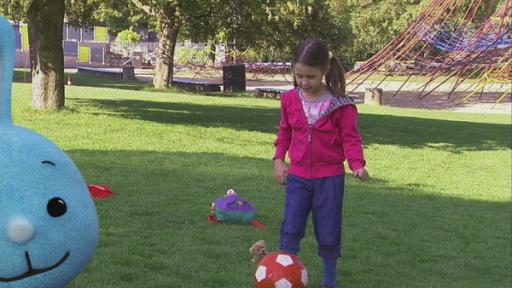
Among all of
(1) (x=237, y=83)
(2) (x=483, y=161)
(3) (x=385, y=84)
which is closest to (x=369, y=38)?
(3) (x=385, y=84)

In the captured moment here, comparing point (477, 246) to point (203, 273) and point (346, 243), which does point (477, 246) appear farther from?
point (203, 273)

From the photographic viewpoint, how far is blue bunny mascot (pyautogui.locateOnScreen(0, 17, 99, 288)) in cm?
290

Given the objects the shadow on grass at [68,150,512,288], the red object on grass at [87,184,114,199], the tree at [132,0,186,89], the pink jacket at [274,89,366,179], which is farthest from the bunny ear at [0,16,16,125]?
the tree at [132,0,186,89]

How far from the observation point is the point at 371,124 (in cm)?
1781

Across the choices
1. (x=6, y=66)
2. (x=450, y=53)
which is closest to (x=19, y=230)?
(x=6, y=66)

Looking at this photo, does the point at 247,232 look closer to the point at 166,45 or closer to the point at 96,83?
the point at 166,45

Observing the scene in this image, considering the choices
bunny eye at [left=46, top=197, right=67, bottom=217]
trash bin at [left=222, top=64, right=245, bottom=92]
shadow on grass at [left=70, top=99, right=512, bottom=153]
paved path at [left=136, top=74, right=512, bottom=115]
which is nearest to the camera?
bunny eye at [left=46, top=197, right=67, bottom=217]

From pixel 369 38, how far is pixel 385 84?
9957mm

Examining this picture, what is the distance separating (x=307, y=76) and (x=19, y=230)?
83.5 inches

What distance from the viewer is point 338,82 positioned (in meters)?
4.51

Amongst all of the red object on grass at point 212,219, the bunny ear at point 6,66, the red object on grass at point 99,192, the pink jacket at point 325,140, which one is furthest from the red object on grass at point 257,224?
the bunny ear at point 6,66

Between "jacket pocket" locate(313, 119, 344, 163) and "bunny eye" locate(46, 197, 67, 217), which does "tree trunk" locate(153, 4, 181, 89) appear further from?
"bunny eye" locate(46, 197, 67, 217)

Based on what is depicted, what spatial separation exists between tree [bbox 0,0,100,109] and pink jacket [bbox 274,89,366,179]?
9395mm

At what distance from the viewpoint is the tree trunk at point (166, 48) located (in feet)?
90.3
